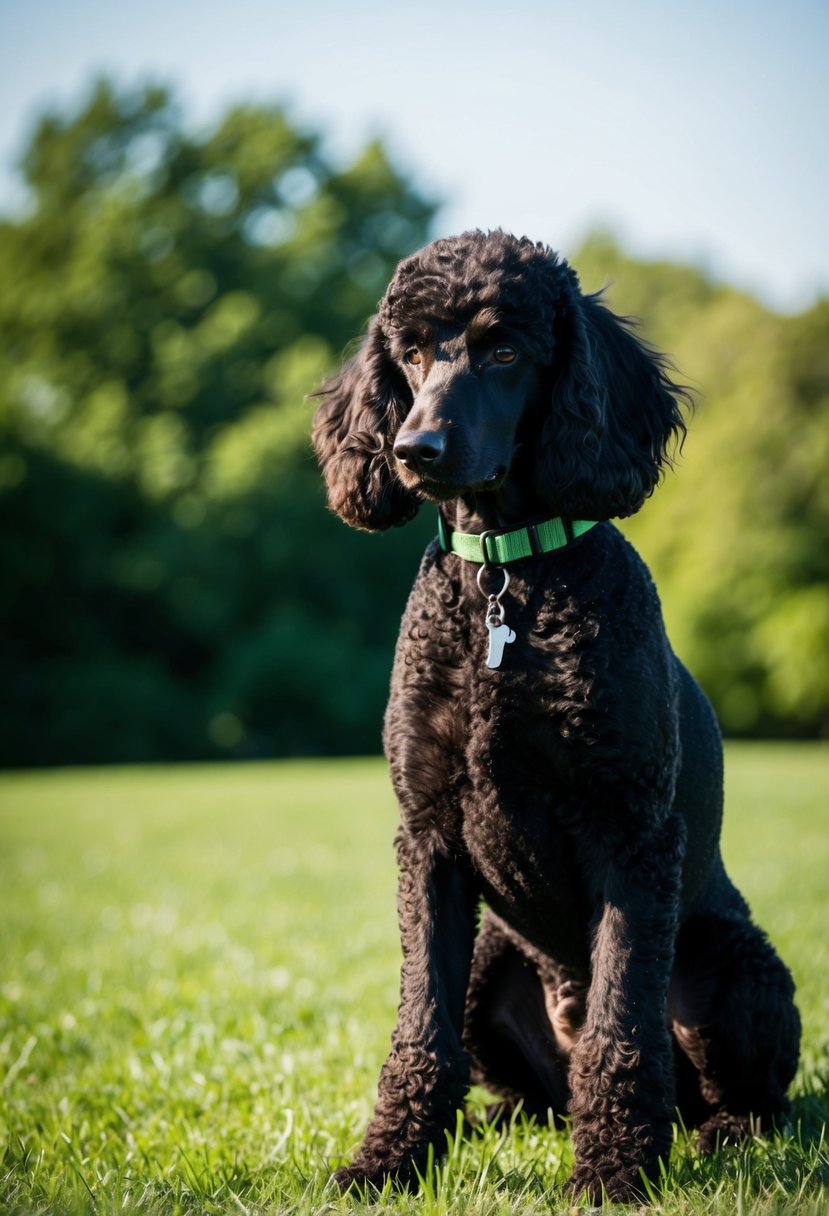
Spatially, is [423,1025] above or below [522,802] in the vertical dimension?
below

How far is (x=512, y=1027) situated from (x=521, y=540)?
4.33 ft

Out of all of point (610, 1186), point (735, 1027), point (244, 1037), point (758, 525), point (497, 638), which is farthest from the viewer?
point (758, 525)

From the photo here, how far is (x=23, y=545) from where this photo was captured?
27.6 m

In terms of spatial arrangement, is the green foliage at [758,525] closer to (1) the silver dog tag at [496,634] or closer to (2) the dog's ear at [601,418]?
(2) the dog's ear at [601,418]

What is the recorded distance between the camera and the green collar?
2621mm

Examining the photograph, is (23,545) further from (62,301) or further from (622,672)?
(622,672)

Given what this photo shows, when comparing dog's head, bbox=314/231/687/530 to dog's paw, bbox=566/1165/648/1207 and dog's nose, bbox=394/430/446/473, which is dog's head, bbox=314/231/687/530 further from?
dog's paw, bbox=566/1165/648/1207

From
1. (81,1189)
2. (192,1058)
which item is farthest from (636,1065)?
(192,1058)

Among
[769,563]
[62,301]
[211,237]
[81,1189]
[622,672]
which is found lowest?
[81,1189]

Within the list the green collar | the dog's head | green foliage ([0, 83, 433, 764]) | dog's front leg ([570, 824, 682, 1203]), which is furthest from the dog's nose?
green foliage ([0, 83, 433, 764])

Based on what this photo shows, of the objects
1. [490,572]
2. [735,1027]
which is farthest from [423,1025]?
[490,572]

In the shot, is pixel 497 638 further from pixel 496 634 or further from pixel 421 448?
pixel 421 448

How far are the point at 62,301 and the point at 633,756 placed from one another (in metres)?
32.7

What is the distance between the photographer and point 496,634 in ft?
8.29
